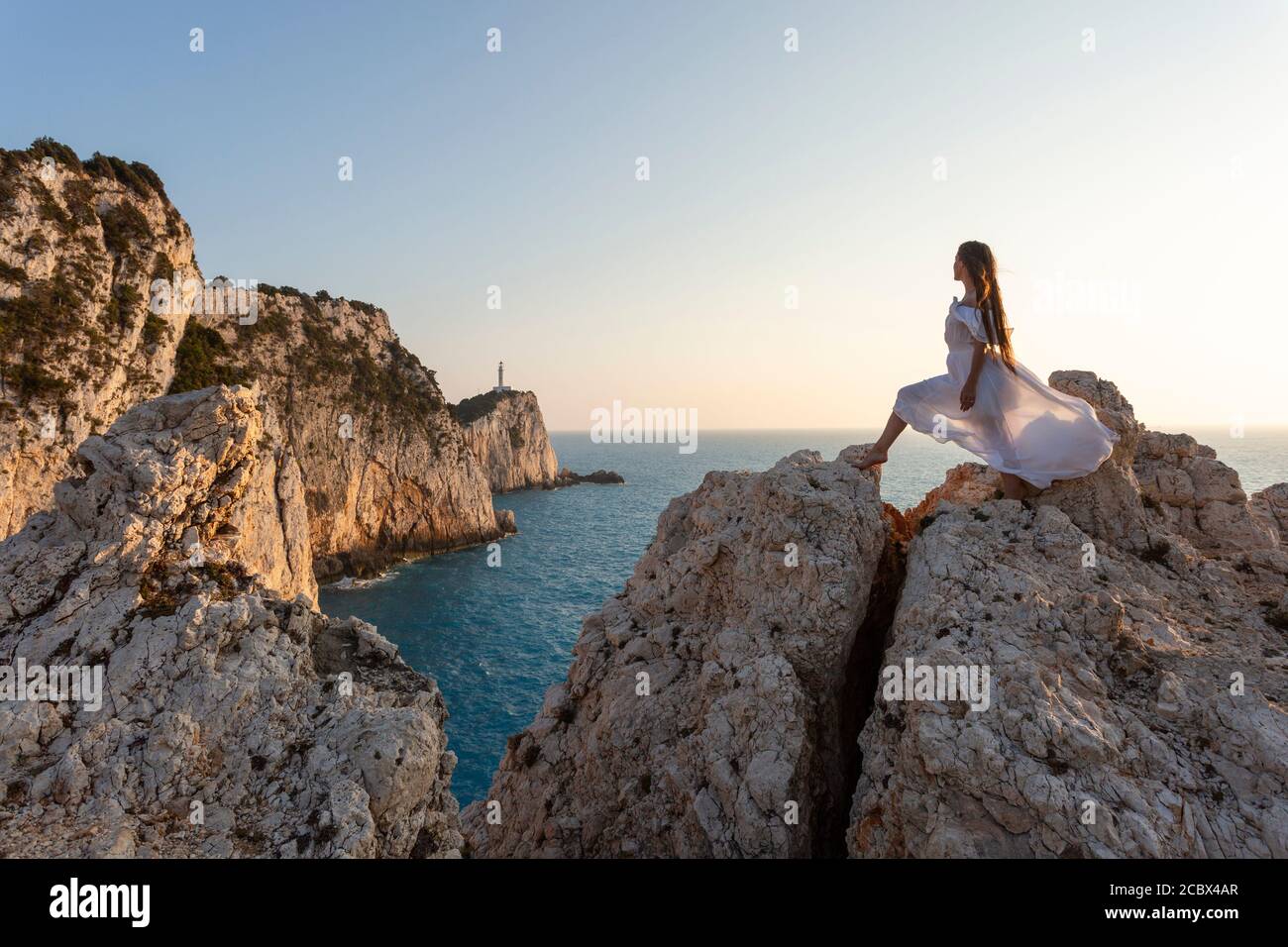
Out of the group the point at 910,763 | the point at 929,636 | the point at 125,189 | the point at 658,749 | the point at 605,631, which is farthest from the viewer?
the point at 125,189

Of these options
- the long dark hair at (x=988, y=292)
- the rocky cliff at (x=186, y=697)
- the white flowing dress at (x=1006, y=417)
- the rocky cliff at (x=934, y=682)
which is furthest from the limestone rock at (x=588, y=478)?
the long dark hair at (x=988, y=292)

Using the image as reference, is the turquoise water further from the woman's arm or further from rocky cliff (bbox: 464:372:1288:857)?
the woman's arm

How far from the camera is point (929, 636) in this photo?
6.15 metres

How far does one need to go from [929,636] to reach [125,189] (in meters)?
51.7

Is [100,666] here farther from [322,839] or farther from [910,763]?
[910,763]

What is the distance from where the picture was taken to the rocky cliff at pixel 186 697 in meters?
5.04

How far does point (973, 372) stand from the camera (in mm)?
7852

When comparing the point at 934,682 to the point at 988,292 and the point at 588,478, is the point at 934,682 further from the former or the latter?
the point at 588,478

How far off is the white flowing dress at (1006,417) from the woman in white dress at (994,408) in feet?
0.04

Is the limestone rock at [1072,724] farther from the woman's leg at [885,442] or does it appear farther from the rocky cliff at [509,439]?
the rocky cliff at [509,439]

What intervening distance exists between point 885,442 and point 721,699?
13.4 ft

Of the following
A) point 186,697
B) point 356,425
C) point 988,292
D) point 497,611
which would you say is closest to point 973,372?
point 988,292
